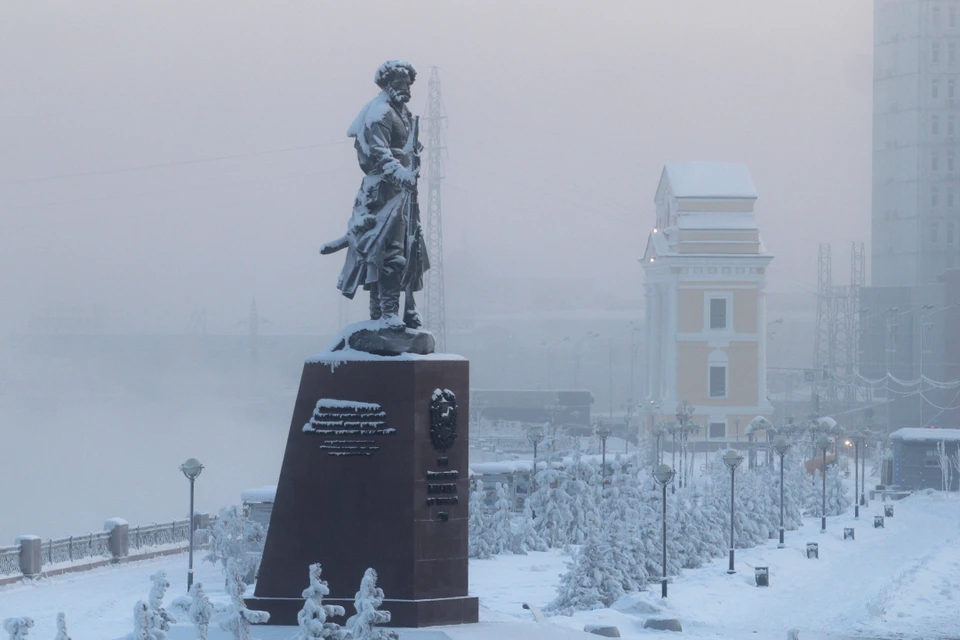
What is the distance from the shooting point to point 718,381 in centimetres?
6756

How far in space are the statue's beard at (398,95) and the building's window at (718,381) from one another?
176 ft

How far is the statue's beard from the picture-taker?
15.1 meters

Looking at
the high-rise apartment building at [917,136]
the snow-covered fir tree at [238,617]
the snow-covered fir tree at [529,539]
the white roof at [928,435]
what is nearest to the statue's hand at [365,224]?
the snow-covered fir tree at [238,617]

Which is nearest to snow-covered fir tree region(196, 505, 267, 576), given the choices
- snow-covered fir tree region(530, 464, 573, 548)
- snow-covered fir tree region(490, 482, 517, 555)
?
snow-covered fir tree region(490, 482, 517, 555)

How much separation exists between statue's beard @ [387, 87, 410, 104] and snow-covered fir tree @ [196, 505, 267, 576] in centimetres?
1408

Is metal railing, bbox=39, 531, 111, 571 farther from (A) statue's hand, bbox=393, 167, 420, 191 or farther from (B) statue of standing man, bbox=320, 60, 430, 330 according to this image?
(A) statue's hand, bbox=393, 167, 420, 191

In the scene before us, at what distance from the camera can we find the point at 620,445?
7019 cm

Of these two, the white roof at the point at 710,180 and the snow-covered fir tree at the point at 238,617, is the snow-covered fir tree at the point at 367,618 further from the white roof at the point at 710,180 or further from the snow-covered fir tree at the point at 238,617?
the white roof at the point at 710,180

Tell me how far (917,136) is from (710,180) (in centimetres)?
2064

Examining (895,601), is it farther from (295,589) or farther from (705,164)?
(705,164)

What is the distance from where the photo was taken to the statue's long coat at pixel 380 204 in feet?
49.0

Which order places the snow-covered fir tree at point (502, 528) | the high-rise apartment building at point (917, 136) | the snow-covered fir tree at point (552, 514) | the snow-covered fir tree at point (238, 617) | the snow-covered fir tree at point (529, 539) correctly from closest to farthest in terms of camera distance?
the snow-covered fir tree at point (238, 617) < the snow-covered fir tree at point (502, 528) < the snow-covered fir tree at point (529, 539) < the snow-covered fir tree at point (552, 514) < the high-rise apartment building at point (917, 136)

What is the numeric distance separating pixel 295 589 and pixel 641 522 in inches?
663

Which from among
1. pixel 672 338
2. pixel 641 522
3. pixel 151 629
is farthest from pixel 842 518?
pixel 151 629
